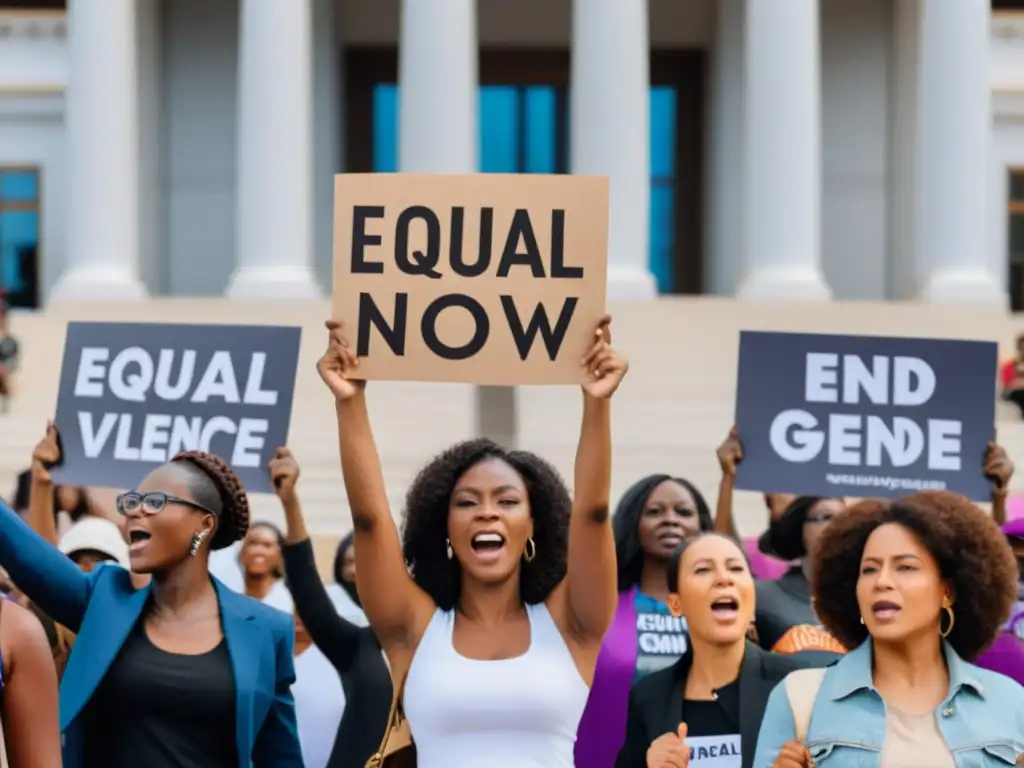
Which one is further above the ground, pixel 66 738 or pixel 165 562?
pixel 165 562

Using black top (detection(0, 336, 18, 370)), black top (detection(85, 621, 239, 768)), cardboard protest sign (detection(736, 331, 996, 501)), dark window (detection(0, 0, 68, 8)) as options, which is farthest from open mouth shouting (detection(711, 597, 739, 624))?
dark window (detection(0, 0, 68, 8))

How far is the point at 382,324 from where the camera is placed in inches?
223

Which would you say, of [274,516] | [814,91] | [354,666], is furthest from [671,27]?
[354,666]

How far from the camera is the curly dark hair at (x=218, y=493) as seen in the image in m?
5.59

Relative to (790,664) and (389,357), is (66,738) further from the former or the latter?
(790,664)

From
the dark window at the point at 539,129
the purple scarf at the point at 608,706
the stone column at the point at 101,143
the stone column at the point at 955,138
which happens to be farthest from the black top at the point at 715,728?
the dark window at the point at 539,129

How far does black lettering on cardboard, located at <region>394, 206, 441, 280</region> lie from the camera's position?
226 inches

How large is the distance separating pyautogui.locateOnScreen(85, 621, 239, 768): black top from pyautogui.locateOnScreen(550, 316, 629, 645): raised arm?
38.4 inches

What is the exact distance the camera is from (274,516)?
1803cm

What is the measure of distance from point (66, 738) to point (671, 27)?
29.6 m

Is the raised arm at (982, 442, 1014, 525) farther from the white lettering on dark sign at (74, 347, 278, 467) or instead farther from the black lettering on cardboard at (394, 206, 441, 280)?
the black lettering on cardboard at (394, 206, 441, 280)

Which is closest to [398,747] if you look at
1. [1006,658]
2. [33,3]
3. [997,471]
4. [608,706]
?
[608,706]

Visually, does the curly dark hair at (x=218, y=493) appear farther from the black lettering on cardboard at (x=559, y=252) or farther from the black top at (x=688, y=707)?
the black top at (x=688, y=707)

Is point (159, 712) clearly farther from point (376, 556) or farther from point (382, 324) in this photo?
point (382, 324)
